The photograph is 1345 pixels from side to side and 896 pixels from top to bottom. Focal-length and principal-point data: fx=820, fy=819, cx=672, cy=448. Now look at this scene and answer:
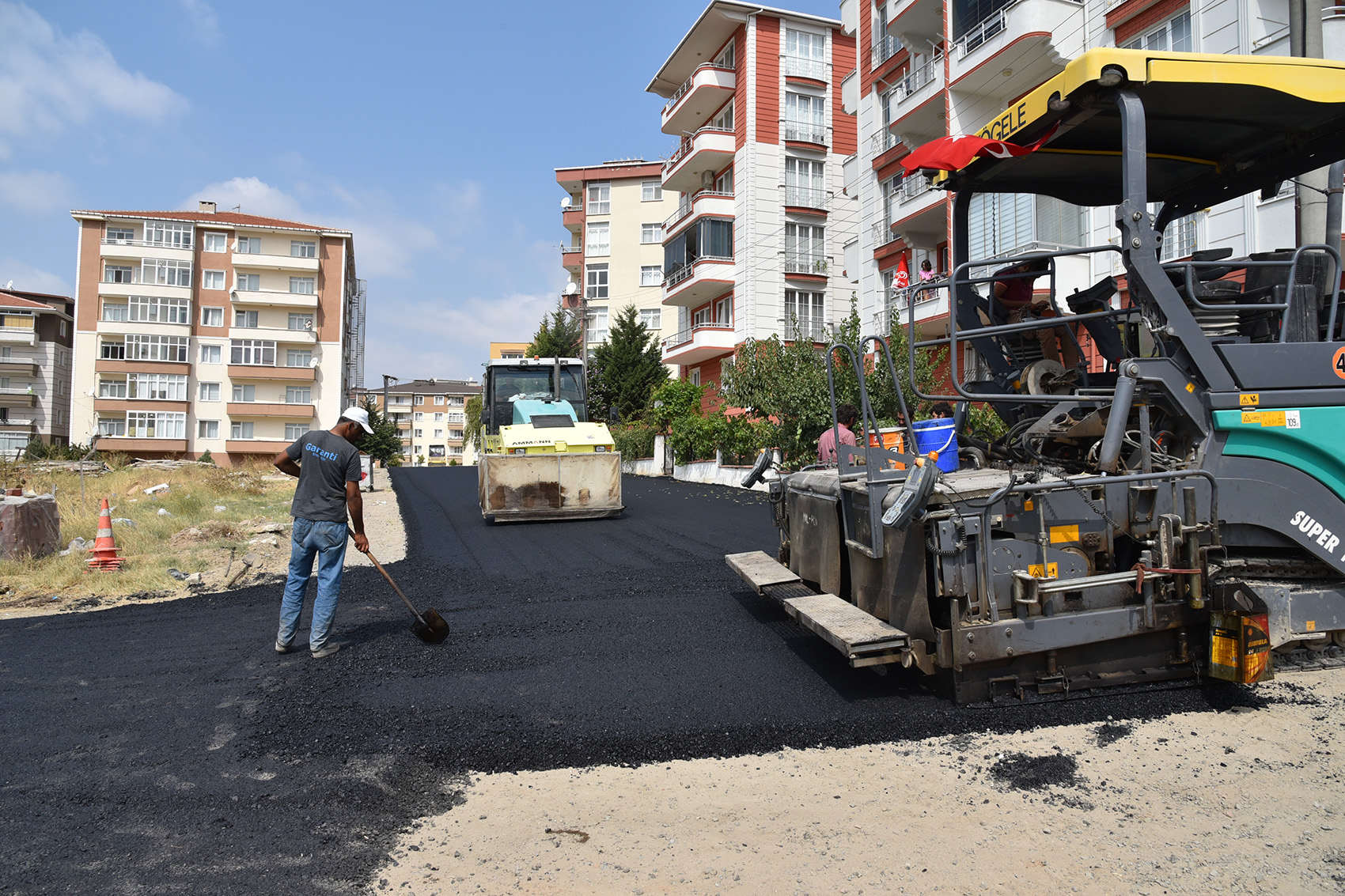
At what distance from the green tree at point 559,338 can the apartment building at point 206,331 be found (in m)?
14.8

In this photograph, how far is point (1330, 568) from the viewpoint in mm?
4070

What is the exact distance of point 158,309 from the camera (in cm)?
4522

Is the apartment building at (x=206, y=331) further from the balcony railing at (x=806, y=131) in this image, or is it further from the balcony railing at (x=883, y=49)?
the balcony railing at (x=883, y=49)

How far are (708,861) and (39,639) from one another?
5.81 metres

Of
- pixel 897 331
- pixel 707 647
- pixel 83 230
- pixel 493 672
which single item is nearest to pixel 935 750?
pixel 707 647

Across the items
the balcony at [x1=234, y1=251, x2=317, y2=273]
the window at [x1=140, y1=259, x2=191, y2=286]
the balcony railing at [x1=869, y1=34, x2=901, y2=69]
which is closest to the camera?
the balcony railing at [x1=869, y1=34, x2=901, y2=69]

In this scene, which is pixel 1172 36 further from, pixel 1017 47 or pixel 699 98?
pixel 699 98

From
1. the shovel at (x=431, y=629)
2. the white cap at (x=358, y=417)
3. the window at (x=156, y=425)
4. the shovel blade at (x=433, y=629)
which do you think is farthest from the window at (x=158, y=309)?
the shovel blade at (x=433, y=629)

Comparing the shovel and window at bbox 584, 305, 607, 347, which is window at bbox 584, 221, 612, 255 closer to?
window at bbox 584, 305, 607, 347

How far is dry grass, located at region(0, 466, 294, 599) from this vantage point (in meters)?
8.06

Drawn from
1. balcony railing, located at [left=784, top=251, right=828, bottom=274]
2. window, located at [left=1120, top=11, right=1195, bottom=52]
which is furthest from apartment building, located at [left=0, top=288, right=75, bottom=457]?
window, located at [left=1120, top=11, right=1195, bottom=52]

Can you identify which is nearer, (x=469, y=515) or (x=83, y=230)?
(x=469, y=515)

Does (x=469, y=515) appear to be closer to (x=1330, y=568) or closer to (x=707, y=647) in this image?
→ (x=707, y=647)

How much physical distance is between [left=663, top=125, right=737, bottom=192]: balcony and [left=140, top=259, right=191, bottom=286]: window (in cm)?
2959
